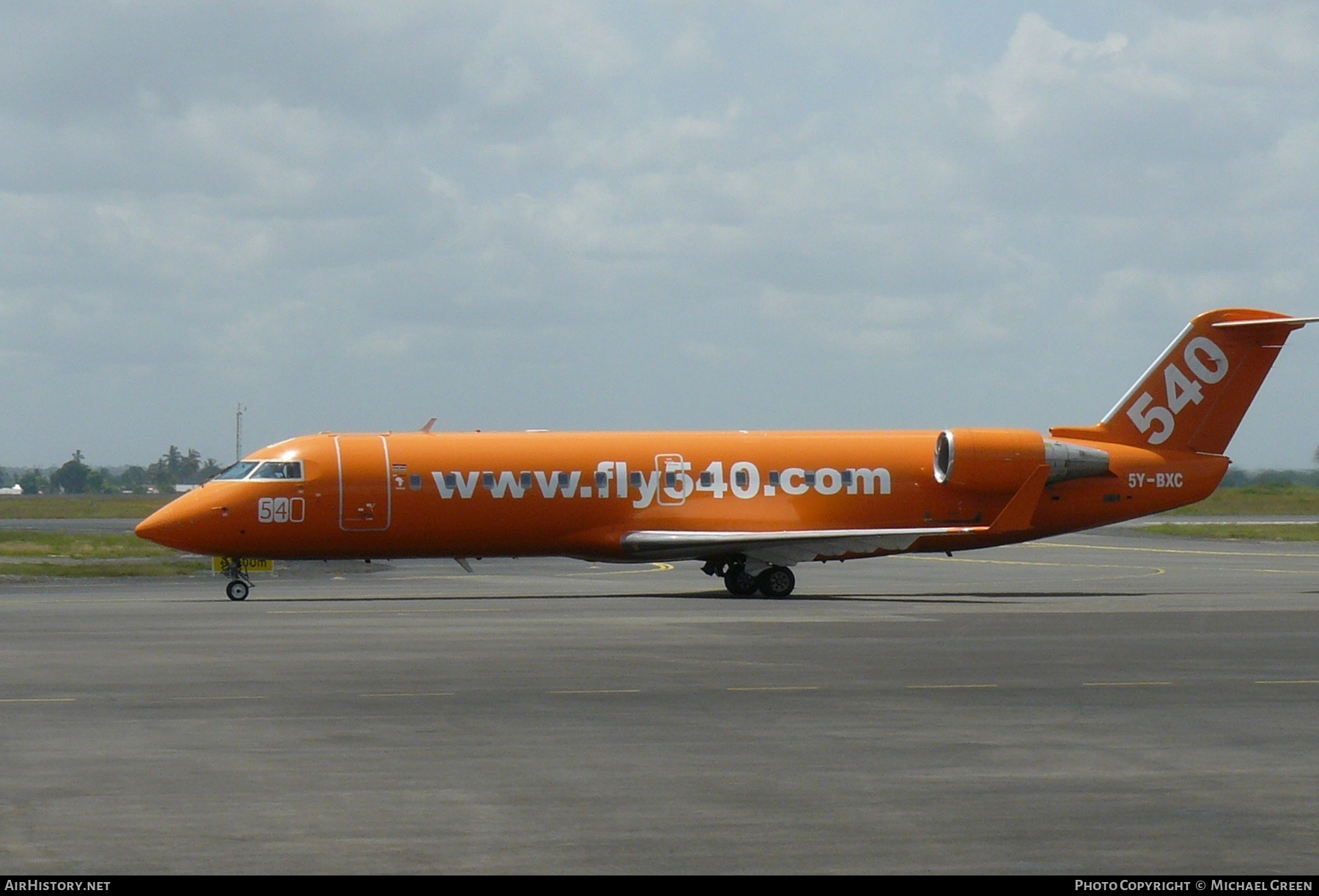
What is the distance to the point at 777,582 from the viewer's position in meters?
35.9

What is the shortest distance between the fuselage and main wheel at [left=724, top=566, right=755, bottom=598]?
3.77 ft

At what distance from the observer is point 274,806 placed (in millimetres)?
11641

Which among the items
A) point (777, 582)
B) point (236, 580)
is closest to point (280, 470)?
point (236, 580)

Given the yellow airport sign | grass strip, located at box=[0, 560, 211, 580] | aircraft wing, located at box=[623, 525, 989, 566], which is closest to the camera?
aircraft wing, located at box=[623, 525, 989, 566]

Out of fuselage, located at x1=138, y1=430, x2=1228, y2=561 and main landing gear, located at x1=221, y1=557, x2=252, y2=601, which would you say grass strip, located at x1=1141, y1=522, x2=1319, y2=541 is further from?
main landing gear, located at x1=221, y1=557, x2=252, y2=601

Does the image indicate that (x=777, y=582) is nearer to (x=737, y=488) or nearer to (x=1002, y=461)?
(x=737, y=488)

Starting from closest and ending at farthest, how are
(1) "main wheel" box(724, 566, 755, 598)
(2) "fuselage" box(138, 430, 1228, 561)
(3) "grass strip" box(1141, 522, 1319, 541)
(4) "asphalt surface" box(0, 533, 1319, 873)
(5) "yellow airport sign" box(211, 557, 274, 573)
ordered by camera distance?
(4) "asphalt surface" box(0, 533, 1319, 873) → (2) "fuselage" box(138, 430, 1228, 561) → (1) "main wheel" box(724, 566, 755, 598) → (5) "yellow airport sign" box(211, 557, 274, 573) → (3) "grass strip" box(1141, 522, 1319, 541)

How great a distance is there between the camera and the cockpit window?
35.9m

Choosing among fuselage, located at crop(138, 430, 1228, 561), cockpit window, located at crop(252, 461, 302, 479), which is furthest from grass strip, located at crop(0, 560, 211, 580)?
cockpit window, located at crop(252, 461, 302, 479)

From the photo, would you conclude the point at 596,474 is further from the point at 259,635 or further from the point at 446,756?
the point at 446,756

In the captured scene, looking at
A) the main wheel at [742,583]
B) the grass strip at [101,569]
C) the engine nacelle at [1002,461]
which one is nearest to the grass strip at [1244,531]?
the engine nacelle at [1002,461]

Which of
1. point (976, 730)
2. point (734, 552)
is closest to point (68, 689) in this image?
point (976, 730)

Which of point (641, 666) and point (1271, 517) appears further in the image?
point (1271, 517)
